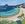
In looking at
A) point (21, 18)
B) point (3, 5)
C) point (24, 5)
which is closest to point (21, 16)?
point (21, 18)

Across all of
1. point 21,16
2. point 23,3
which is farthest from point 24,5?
point 21,16

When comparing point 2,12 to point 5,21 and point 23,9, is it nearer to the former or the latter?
point 5,21

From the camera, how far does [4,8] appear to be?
69 centimetres

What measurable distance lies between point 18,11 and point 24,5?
0.10 m

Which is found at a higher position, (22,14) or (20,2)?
(20,2)

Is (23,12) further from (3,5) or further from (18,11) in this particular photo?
(3,5)

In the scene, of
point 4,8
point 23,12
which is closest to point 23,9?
point 23,12

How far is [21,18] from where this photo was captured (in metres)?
0.67

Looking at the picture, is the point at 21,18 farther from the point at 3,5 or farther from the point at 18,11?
the point at 3,5

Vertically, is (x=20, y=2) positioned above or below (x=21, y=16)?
above

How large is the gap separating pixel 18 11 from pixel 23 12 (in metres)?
0.06

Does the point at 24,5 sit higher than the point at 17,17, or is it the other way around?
the point at 24,5

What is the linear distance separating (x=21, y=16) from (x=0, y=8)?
0.83 ft

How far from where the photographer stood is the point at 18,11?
684 millimetres
